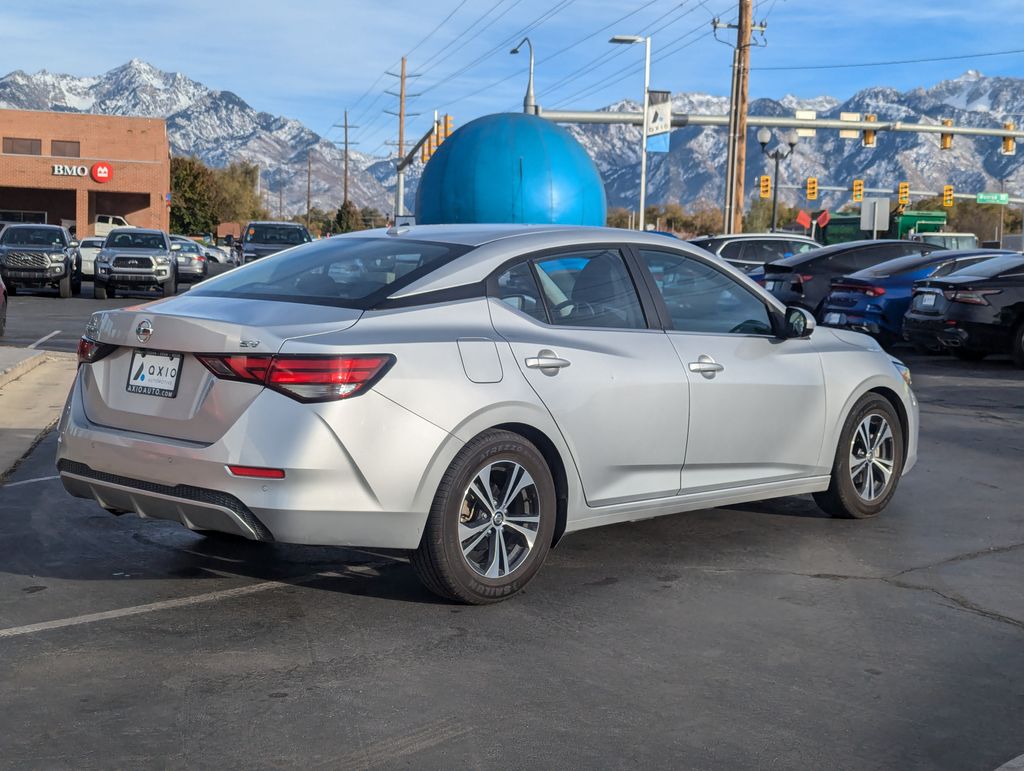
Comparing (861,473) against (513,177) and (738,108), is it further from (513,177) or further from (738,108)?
(738,108)

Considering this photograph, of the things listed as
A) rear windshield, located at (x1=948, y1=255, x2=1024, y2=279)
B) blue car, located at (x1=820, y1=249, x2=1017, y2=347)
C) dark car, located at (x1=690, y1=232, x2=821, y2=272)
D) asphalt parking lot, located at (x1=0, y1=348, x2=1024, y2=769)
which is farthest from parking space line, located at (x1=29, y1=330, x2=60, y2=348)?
rear windshield, located at (x1=948, y1=255, x2=1024, y2=279)

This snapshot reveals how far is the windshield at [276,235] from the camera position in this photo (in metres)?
35.9

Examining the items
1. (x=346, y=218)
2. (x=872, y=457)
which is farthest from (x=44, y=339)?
(x=346, y=218)

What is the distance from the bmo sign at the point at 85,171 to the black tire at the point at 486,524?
71.0m

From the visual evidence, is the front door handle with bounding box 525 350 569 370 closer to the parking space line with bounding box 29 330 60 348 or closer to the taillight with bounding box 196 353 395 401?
the taillight with bounding box 196 353 395 401

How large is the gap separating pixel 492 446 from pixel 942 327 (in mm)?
12782

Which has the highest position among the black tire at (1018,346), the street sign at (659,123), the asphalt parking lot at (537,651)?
the street sign at (659,123)

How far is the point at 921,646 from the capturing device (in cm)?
507

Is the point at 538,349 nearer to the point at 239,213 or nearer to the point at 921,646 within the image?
the point at 921,646

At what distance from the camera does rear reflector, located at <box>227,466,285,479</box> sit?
4949 mm

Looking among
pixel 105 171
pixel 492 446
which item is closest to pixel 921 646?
pixel 492 446

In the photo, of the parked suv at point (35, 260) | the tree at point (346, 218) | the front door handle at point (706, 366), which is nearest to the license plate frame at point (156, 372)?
the front door handle at point (706, 366)

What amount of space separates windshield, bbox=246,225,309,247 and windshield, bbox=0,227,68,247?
19.5ft

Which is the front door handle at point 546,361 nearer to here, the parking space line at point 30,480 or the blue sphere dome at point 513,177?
the parking space line at point 30,480
